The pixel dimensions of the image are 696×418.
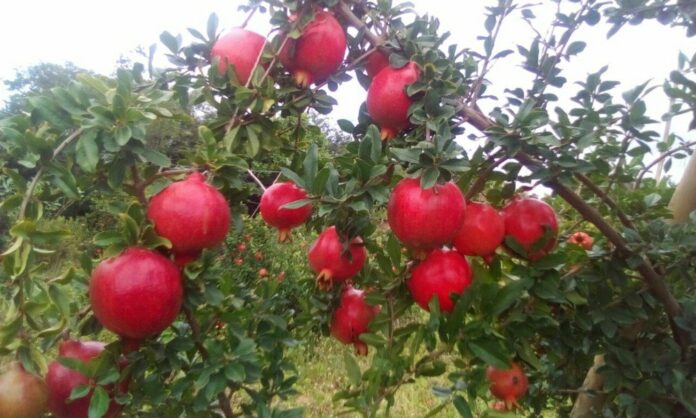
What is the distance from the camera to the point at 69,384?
0.77 m

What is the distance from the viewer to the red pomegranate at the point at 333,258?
2.87ft

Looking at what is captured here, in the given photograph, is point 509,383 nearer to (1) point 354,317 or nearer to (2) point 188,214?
(1) point 354,317

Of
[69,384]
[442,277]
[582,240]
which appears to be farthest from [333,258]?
[582,240]

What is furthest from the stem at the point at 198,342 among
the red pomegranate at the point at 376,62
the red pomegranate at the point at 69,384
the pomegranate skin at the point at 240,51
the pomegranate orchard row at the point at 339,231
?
the red pomegranate at the point at 376,62

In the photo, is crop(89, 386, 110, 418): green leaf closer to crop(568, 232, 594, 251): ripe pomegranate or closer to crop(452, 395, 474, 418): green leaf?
crop(452, 395, 474, 418): green leaf

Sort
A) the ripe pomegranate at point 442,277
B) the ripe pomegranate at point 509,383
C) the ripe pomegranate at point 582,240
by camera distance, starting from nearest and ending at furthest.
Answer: the ripe pomegranate at point 442,277 < the ripe pomegranate at point 509,383 < the ripe pomegranate at point 582,240

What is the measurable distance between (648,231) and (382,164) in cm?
52

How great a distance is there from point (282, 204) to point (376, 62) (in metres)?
0.27

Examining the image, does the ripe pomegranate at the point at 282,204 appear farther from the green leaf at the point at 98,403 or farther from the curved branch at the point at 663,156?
the curved branch at the point at 663,156

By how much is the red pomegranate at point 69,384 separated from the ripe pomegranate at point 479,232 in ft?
1.69

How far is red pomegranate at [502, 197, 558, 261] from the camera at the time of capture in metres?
0.84

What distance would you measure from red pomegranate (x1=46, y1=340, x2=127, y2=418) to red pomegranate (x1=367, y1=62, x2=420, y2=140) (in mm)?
515

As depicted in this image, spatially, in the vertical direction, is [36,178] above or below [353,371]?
above

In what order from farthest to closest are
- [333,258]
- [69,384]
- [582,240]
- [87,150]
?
[582,240], [333,258], [69,384], [87,150]
